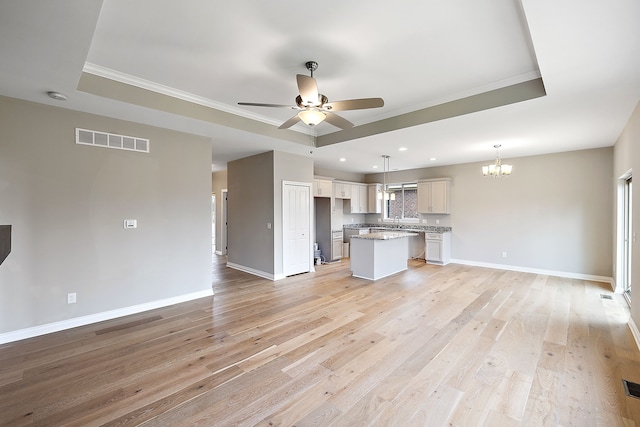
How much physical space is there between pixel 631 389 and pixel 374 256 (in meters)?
3.71

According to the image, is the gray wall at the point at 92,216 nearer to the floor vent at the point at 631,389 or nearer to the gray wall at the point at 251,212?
the gray wall at the point at 251,212

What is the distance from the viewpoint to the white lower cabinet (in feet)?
23.6

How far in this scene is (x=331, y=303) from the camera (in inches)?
166

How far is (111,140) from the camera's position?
12.1 feet

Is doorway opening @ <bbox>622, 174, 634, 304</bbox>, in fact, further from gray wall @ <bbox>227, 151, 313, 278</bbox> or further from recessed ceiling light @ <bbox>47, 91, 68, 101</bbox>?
recessed ceiling light @ <bbox>47, 91, 68, 101</bbox>

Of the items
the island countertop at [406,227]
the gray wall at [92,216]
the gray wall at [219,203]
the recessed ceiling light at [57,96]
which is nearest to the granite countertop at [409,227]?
the island countertop at [406,227]

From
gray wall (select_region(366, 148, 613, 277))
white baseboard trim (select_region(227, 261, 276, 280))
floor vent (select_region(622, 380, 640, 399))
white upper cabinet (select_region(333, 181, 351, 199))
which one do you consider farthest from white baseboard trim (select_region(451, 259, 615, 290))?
white baseboard trim (select_region(227, 261, 276, 280))

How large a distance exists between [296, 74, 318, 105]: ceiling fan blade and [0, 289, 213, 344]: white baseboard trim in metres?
3.59

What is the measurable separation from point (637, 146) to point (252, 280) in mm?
6092

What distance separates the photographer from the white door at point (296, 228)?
582 cm

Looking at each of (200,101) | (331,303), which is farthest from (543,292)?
(200,101)

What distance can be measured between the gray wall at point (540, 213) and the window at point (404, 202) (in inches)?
43.9

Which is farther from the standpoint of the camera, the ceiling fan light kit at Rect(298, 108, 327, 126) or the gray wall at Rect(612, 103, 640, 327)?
the gray wall at Rect(612, 103, 640, 327)

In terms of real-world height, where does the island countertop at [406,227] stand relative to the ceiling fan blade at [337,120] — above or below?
below
